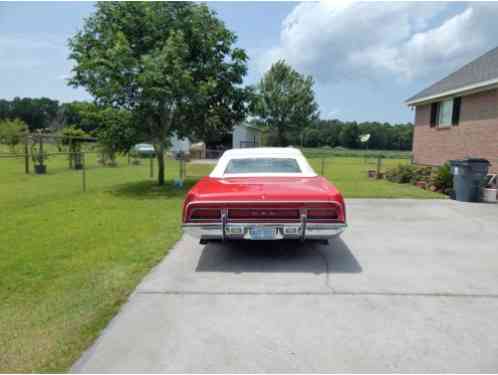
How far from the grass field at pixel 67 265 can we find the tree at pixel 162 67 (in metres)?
3.65

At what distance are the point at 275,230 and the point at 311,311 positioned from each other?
124cm

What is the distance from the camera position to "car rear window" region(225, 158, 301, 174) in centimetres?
584

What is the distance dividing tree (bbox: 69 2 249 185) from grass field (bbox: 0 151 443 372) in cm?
365

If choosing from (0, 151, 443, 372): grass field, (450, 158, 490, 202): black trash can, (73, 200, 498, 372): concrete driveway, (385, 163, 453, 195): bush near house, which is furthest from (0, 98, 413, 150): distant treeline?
(73, 200, 498, 372): concrete driveway

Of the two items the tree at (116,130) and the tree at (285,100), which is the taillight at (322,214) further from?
the tree at (285,100)

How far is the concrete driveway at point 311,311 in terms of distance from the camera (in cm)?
257

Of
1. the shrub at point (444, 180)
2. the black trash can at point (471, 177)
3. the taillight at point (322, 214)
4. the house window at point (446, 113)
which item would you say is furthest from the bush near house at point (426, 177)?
the taillight at point (322, 214)

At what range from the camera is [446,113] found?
14.4m

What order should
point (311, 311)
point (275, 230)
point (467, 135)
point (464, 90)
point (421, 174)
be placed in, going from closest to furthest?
point (311, 311)
point (275, 230)
point (464, 90)
point (467, 135)
point (421, 174)

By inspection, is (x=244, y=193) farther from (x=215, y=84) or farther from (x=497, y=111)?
(x=497, y=111)

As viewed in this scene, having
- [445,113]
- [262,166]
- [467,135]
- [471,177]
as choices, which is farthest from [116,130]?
[445,113]

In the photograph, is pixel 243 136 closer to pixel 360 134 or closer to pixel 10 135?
pixel 10 135

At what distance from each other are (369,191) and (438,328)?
912 cm

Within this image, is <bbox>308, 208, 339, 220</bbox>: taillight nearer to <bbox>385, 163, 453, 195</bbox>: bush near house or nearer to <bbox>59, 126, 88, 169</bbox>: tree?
<bbox>385, 163, 453, 195</bbox>: bush near house
